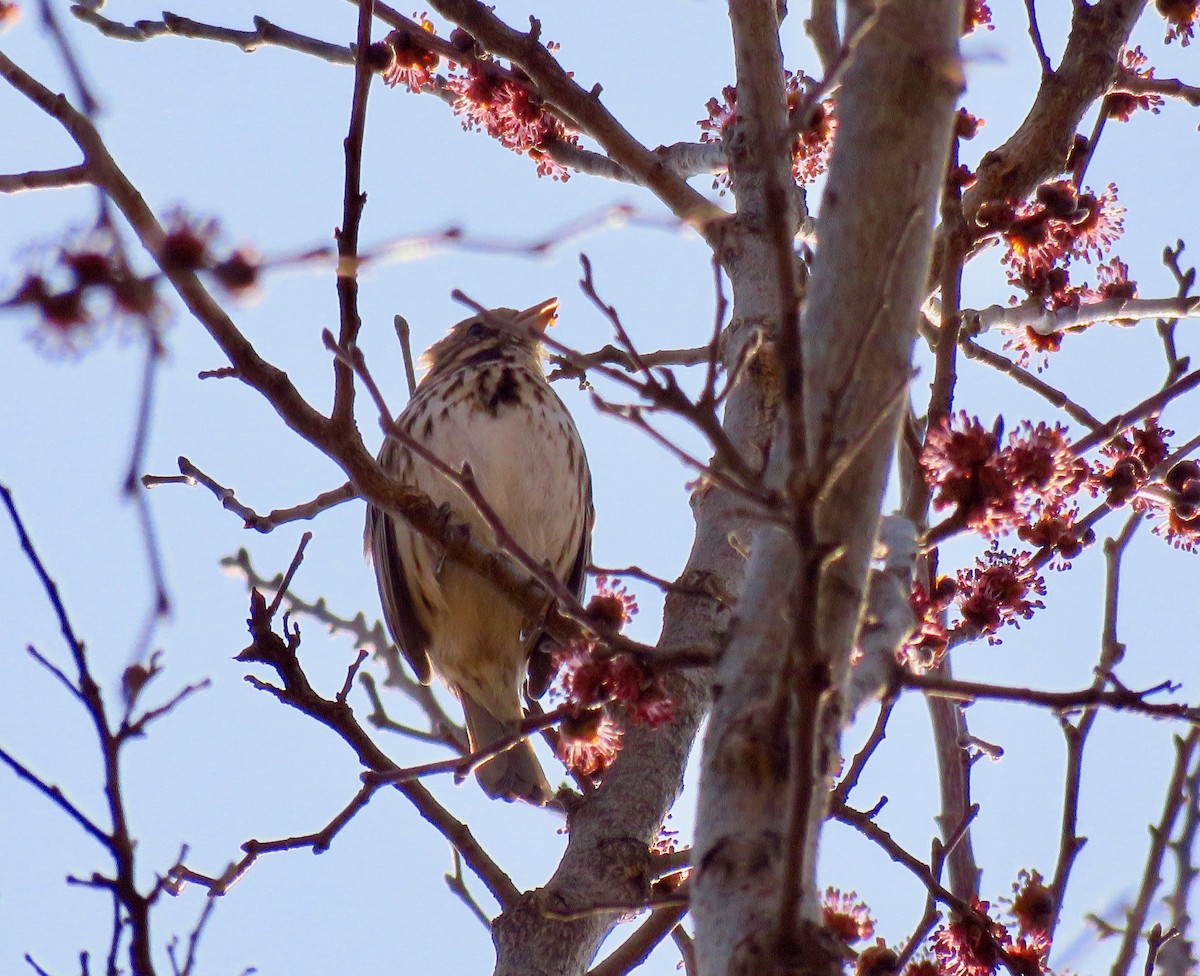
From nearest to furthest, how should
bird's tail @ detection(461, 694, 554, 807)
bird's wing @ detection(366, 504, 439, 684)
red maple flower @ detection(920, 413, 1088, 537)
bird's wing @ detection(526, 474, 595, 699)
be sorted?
red maple flower @ detection(920, 413, 1088, 537) → bird's tail @ detection(461, 694, 554, 807) → bird's wing @ detection(526, 474, 595, 699) → bird's wing @ detection(366, 504, 439, 684)

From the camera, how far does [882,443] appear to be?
197 centimetres

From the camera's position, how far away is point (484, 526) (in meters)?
5.25

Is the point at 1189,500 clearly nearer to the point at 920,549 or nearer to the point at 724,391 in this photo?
the point at 920,549

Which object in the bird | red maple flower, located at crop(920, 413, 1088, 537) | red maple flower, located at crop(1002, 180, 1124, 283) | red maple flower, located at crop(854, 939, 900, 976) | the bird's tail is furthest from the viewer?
the bird

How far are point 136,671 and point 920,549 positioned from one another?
4.45 feet

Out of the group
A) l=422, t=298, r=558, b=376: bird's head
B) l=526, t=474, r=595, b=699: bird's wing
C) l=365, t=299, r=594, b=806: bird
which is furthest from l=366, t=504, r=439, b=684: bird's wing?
l=422, t=298, r=558, b=376: bird's head

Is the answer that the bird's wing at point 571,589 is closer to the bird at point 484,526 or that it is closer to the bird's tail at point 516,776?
the bird at point 484,526

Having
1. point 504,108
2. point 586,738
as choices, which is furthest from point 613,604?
point 504,108

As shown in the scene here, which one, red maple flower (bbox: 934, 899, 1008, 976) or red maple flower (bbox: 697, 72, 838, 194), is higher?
red maple flower (bbox: 697, 72, 838, 194)

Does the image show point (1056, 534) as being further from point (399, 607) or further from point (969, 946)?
point (399, 607)

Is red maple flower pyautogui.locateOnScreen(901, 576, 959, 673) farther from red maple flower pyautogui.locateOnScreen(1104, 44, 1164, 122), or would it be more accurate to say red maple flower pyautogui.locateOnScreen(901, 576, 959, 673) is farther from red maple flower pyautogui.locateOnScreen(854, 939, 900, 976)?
red maple flower pyautogui.locateOnScreen(1104, 44, 1164, 122)

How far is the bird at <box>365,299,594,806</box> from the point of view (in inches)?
210

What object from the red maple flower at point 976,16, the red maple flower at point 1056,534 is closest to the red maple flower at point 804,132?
the red maple flower at point 976,16

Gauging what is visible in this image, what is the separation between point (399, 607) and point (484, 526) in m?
0.59
